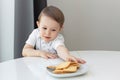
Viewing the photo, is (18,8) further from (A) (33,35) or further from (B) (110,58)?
(B) (110,58)

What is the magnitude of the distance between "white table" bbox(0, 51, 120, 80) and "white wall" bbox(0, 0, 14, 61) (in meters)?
0.70

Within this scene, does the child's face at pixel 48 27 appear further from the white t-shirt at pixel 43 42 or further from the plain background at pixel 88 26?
the plain background at pixel 88 26

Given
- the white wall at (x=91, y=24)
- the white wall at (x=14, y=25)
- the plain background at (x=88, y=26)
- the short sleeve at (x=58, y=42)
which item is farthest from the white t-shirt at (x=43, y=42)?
the white wall at (x=91, y=24)

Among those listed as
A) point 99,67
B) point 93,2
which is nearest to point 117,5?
point 93,2

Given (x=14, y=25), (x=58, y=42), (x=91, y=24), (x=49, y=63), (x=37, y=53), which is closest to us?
(x=49, y=63)

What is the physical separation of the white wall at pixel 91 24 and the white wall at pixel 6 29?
452mm

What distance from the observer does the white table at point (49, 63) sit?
3.22 ft

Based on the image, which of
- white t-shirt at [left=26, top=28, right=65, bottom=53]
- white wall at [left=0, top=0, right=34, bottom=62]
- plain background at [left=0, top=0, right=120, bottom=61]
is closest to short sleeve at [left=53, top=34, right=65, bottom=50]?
white t-shirt at [left=26, top=28, right=65, bottom=53]

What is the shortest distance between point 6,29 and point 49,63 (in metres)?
0.84

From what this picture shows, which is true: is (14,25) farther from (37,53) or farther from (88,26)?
(88,26)

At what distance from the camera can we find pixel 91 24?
218cm

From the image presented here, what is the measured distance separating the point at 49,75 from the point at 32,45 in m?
0.55

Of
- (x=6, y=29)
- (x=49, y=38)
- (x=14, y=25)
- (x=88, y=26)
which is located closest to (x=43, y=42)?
(x=49, y=38)

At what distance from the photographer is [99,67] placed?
114 centimetres
